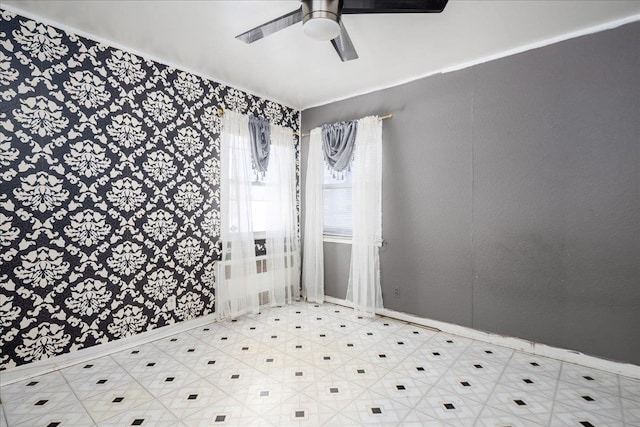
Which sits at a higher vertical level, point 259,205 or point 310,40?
point 310,40

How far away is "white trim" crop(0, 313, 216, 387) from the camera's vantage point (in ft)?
7.47

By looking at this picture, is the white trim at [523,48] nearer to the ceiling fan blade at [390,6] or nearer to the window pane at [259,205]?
the ceiling fan blade at [390,6]

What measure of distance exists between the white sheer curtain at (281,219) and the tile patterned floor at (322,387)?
108 cm

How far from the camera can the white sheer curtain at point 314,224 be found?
420cm

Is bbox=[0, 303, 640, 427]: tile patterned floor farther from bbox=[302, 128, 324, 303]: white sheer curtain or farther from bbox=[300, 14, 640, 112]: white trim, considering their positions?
bbox=[300, 14, 640, 112]: white trim

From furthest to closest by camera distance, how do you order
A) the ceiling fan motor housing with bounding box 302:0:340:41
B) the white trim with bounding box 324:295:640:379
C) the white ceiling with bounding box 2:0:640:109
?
the white trim with bounding box 324:295:640:379 < the white ceiling with bounding box 2:0:640:109 < the ceiling fan motor housing with bounding box 302:0:340:41

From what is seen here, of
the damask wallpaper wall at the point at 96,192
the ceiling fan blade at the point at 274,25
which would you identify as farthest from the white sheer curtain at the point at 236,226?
the ceiling fan blade at the point at 274,25

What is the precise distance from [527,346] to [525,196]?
1.35 m

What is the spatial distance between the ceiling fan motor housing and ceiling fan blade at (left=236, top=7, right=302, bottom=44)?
14 cm

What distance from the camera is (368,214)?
A: 12.0ft

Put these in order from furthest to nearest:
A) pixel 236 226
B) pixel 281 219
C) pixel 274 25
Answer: pixel 281 219 < pixel 236 226 < pixel 274 25

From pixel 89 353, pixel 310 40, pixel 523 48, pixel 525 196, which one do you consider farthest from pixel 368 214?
pixel 89 353

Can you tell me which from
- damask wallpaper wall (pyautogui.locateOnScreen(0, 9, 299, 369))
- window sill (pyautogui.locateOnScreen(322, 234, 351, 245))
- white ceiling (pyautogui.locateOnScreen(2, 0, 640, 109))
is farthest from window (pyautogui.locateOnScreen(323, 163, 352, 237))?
damask wallpaper wall (pyautogui.locateOnScreen(0, 9, 299, 369))

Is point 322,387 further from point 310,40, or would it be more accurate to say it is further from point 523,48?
point 523,48
